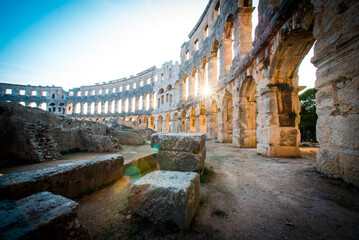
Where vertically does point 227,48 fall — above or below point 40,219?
above

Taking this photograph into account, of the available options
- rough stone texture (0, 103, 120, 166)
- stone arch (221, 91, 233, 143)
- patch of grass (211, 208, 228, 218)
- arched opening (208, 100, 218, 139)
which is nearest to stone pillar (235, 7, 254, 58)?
stone arch (221, 91, 233, 143)

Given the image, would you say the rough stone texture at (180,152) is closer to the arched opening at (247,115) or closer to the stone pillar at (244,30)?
the arched opening at (247,115)

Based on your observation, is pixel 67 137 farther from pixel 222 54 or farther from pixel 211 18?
pixel 211 18

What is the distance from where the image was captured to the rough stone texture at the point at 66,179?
147cm

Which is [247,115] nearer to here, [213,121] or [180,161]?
[213,121]

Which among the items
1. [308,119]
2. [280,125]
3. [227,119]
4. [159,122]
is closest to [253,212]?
[280,125]

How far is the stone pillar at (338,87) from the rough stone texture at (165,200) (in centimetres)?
256

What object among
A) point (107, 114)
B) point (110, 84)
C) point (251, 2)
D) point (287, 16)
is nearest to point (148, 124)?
point (107, 114)

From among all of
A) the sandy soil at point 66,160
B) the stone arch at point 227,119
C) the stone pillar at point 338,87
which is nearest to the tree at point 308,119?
the stone arch at point 227,119

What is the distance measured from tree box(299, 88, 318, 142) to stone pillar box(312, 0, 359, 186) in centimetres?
862

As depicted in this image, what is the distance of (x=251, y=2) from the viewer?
7.16 m

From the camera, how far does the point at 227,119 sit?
8742 millimetres

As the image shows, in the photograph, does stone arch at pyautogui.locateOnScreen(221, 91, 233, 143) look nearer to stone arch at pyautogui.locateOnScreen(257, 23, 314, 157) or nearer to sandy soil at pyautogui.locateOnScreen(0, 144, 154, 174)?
stone arch at pyautogui.locateOnScreen(257, 23, 314, 157)

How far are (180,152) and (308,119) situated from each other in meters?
11.2
